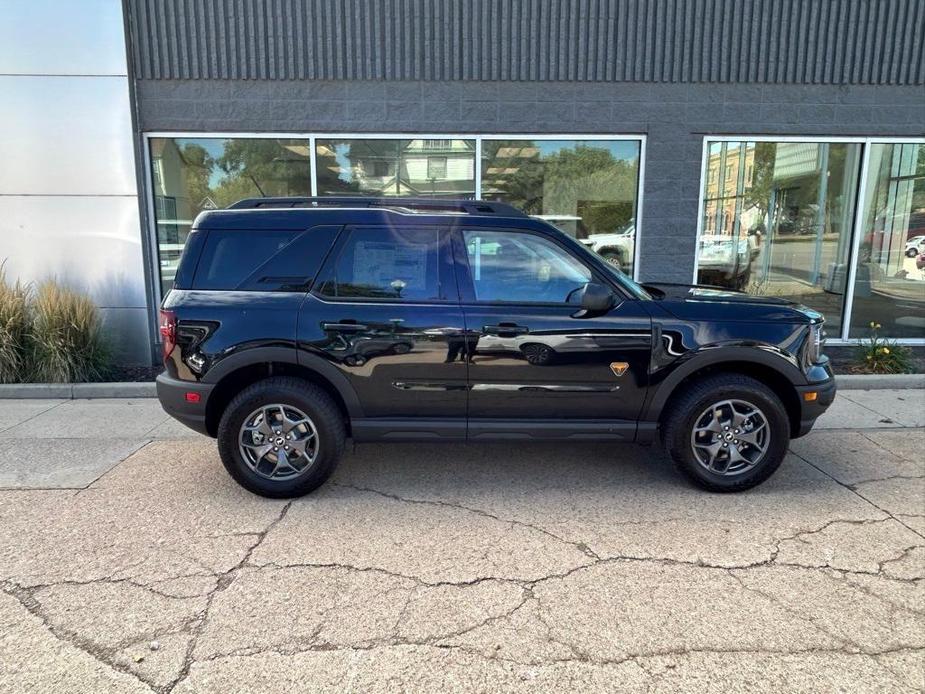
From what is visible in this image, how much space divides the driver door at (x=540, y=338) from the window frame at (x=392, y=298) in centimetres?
7

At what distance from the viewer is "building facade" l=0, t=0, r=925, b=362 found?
24.0 ft

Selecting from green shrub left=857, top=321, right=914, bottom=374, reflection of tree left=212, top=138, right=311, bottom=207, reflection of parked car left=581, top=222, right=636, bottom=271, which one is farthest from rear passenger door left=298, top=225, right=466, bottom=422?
green shrub left=857, top=321, right=914, bottom=374

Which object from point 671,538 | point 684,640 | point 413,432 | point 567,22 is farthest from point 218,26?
point 684,640

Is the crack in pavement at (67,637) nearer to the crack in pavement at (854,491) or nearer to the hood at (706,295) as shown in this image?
the hood at (706,295)

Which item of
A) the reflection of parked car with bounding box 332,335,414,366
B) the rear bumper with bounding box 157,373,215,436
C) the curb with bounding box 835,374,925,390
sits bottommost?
the curb with bounding box 835,374,925,390

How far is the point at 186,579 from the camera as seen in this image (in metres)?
3.04

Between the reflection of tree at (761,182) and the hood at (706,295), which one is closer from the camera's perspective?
the hood at (706,295)

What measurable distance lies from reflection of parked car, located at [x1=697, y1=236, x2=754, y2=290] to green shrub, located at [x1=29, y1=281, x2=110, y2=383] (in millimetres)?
7723

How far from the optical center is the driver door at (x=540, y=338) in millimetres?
3857

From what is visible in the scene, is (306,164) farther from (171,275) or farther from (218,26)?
(171,275)

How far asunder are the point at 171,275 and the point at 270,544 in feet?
19.1

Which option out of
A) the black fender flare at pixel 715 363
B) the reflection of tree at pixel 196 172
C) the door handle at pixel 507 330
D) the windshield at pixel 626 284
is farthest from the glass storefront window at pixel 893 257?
the reflection of tree at pixel 196 172

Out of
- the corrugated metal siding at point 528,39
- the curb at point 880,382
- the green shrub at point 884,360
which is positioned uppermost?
the corrugated metal siding at point 528,39

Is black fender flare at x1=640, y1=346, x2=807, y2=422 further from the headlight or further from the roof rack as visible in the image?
the roof rack
